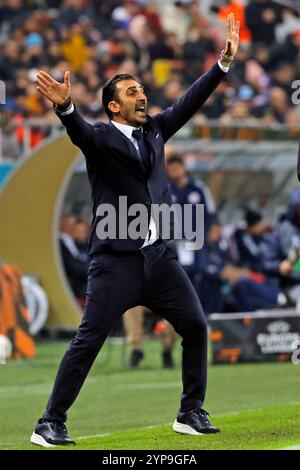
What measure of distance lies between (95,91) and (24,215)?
186 inches

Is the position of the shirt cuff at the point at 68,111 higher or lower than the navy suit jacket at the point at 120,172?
higher

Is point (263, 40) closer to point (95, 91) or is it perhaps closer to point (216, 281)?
point (95, 91)

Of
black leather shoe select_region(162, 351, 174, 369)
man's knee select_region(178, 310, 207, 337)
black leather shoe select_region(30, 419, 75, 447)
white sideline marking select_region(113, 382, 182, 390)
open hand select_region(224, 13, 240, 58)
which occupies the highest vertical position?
open hand select_region(224, 13, 240, 58)

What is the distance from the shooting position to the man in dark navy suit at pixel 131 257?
8297 millimetres

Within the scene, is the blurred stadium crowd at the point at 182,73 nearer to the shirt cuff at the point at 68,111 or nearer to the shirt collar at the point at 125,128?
the shirt collar at the point at 125,128

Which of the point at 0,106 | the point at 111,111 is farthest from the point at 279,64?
the point at 111,111

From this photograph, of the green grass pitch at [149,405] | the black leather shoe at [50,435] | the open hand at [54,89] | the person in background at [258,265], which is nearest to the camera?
the open hand at [54,89]

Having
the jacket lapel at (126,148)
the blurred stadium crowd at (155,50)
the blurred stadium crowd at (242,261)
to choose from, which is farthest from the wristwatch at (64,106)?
the blurred stadium crowd at (155,50)

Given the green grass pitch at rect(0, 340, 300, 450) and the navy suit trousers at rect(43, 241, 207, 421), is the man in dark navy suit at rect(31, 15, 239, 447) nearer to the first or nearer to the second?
the navy suit trousers at rect(43, 241, 207, 421)

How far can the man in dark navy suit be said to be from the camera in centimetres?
830

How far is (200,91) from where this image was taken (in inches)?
342

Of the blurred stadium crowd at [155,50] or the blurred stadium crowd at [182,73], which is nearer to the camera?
the blurred stadium crowd at [182,73]

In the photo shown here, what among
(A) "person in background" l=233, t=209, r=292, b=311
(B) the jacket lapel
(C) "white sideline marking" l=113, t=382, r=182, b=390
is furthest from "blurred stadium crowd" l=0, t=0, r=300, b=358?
(B) the jacket lapel

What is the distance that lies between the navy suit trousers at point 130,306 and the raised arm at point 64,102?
0.84 metres
